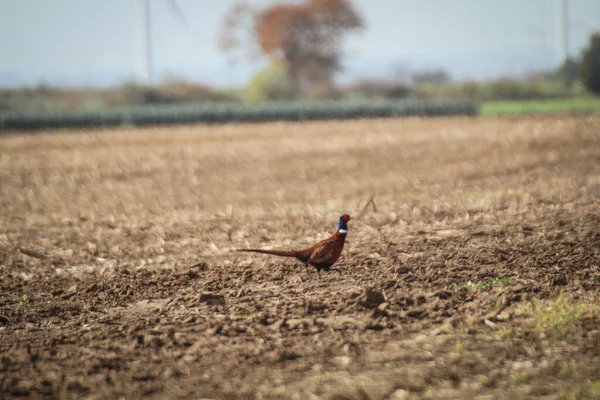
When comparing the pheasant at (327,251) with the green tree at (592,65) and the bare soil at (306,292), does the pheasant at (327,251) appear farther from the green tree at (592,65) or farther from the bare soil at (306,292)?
the green tree at (592,65)

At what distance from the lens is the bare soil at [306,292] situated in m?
4.84

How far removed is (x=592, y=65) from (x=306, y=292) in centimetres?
1371

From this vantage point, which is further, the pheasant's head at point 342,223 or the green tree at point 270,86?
the green tree at point 270,86

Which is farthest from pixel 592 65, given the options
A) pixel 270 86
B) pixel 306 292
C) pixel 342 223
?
pixel 270 86

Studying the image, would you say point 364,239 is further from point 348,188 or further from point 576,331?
point 348,188

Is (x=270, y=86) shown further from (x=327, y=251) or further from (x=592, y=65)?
(x=327, y=251)

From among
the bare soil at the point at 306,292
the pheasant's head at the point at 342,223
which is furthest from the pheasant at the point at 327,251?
the bare soil at the point at 306,292

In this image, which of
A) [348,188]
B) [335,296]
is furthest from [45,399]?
[348,188]

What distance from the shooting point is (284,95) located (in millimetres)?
47750

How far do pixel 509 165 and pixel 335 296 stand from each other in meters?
10.0

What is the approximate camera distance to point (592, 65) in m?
17.8

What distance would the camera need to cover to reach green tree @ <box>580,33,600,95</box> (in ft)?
56.9

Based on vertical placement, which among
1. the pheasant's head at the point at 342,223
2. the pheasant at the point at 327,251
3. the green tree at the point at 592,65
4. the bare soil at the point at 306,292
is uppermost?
the green tree at the point at 592,65

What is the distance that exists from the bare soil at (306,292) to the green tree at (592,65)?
14.2 ft
